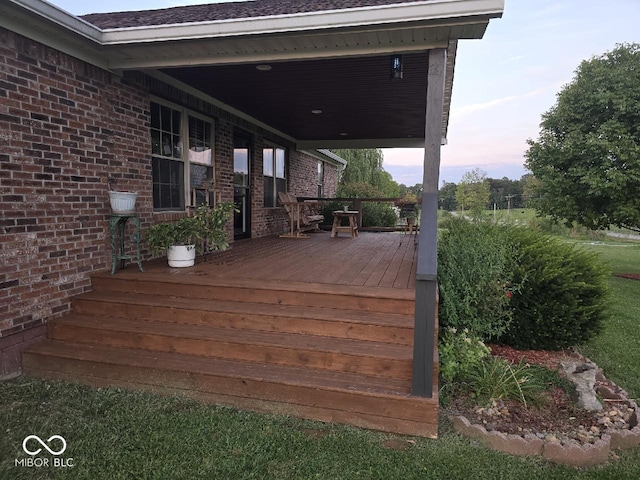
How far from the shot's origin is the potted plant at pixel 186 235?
4297mm

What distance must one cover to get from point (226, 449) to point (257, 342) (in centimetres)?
87

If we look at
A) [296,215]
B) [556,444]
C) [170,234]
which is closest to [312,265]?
[170,234]

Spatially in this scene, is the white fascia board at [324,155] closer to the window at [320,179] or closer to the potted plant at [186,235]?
the window at [320,179]

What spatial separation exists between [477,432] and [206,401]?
1832 mm

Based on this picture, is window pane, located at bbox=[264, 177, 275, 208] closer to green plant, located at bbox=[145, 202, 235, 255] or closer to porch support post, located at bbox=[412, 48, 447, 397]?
green plant, located at bbox=[145, 202, 235, 255]

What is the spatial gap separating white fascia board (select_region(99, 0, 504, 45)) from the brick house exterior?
0.63m

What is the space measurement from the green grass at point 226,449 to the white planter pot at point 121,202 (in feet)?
6.03

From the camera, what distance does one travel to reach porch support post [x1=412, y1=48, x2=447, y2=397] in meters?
2.49

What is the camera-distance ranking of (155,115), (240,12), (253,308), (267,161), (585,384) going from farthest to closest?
(267,161) → (155,115) → (240,12) → (253,308) → (585,384)

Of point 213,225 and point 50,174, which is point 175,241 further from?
point 50,174

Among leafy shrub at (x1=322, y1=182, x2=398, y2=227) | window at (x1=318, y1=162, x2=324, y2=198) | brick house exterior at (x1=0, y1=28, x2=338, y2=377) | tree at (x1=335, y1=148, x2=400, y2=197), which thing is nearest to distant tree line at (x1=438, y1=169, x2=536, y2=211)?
tree at (x1=335, y1=148, x2=400, y2=197)

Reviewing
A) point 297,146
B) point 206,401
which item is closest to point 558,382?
point 206,401

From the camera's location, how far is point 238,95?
19.3 feet

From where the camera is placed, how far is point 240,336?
3121 mm
